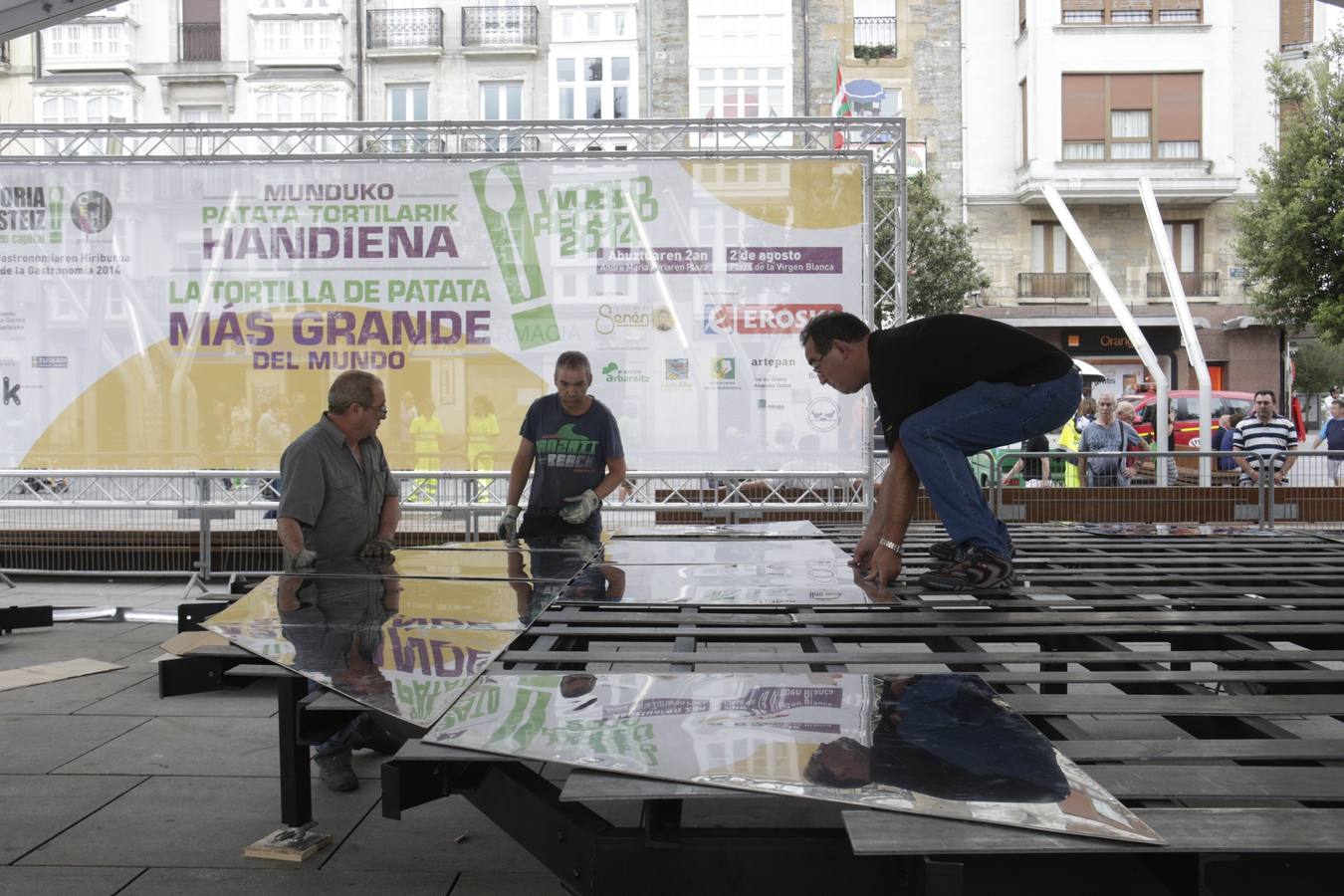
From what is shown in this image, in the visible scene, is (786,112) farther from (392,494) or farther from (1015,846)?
(1015,846)

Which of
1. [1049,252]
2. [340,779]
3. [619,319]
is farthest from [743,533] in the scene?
[1049,252]

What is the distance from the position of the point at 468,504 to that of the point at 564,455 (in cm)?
374

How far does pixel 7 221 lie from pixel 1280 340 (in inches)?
1182

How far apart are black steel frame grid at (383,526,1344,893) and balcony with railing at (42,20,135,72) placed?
32.3 m

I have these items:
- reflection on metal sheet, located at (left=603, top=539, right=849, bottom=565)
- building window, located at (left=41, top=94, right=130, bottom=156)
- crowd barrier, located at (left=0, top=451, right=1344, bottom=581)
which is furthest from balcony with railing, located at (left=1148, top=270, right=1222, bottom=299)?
reflection on metal sheet, located at (left=603, top=539, right=849, bottom=565)

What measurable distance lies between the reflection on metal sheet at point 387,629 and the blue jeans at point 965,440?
1483 mm

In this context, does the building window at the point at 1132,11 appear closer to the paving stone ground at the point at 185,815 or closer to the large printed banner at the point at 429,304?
the large printed banner at the point at 429,304

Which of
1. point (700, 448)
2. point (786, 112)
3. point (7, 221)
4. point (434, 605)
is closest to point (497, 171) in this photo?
point (700, 448)

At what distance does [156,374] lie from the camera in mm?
10422

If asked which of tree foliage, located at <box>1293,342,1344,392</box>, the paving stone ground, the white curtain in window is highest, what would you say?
the white curtain in window

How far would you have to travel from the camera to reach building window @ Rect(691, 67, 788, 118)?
30516 mm

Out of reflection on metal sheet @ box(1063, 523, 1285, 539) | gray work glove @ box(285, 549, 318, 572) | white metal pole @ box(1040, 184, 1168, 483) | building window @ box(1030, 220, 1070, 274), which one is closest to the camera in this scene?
gray work glove @ box(285, 549, 318, 572)

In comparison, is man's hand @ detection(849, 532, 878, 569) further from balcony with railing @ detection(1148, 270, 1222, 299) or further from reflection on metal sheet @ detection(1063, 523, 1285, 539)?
balcony with railing @ detection(1148, 270, 1222, 299)

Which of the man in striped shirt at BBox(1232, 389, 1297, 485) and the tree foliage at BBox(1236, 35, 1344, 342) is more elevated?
the tree foliage at BBox(1236, 35, 1344, 342)
